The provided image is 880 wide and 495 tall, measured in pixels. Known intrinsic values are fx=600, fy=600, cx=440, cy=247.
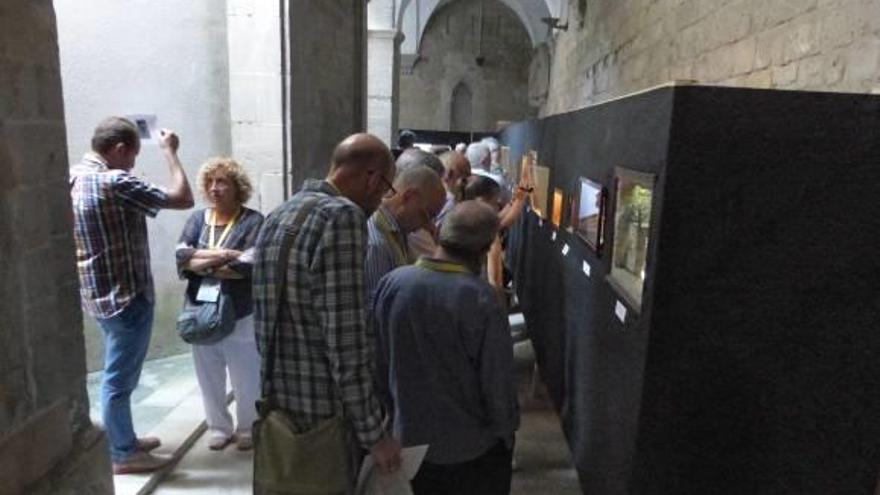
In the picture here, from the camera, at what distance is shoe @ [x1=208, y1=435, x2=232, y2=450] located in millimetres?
3529

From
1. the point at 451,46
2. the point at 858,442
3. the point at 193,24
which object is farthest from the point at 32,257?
the point at 451,46

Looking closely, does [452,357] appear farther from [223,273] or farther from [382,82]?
[382,82]

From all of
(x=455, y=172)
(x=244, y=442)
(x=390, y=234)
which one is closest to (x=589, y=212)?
(x=390, y=234)

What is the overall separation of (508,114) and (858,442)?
22490 millimetres

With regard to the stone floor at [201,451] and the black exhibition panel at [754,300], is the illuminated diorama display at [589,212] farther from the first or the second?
the stone floor at [201,451]

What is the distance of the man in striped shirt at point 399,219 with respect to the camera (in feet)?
8.16

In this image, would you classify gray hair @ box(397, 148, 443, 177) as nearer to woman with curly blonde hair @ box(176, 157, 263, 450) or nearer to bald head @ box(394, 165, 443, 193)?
bald head @ box(394, 165, 443, 193)

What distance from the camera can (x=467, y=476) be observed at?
2.21 metres

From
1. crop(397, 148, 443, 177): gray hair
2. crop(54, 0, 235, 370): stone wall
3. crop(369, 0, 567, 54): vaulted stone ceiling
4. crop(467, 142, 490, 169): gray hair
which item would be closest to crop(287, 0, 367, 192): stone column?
crop(54, 0, 235, 370): stone wall

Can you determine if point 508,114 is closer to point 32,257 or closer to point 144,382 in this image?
point 144,382

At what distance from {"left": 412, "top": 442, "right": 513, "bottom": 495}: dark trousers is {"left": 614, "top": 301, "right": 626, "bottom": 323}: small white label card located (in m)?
0.65

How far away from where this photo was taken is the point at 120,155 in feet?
A: 9.57

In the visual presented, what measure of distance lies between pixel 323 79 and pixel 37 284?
13.4 ft

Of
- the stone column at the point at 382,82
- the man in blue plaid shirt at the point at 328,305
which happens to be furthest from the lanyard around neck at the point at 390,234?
the stone column at the point at 382,82
